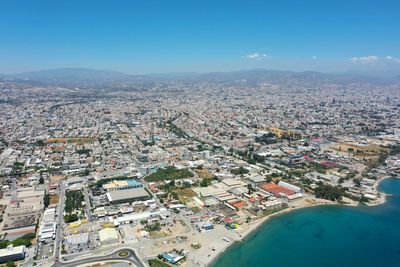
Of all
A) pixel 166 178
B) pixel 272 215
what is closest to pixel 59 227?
pixel 166 178

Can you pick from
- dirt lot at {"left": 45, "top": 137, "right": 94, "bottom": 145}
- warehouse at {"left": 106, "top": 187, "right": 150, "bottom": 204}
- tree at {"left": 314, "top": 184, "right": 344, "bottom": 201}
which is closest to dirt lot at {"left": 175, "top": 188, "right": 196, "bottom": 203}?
warehouse at {"left": 106, "top": 187, "right": 150, "bottom": 204}

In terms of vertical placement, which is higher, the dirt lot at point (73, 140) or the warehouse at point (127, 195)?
the warehouse at point (127, 195)

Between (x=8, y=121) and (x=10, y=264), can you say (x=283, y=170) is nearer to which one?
(x=10, y=264)

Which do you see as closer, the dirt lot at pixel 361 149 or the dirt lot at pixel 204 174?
the dirt lot at pixel 204 174

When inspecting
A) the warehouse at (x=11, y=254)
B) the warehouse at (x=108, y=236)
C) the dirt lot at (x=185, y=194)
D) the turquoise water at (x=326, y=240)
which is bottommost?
the turquoise water at (x=326, y=240)

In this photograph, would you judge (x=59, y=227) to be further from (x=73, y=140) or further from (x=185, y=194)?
(x=73, y=140)

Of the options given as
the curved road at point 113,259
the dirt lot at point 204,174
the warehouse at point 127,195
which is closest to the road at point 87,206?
the warehouse at point 127,195

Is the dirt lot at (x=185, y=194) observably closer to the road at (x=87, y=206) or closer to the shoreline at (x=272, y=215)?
the shoreline at (x=272, y=215)
